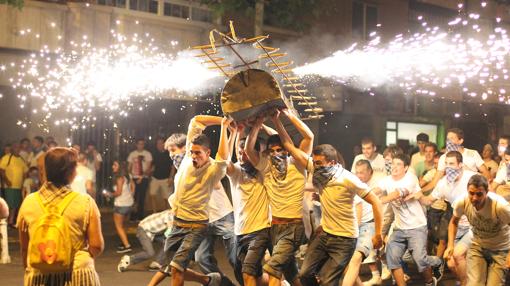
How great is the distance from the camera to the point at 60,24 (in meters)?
16.9

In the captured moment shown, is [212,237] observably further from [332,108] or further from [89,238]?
[332,108]

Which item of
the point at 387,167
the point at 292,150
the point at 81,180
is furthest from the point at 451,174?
the point at 81,180

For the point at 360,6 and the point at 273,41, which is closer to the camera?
the point at 273,41

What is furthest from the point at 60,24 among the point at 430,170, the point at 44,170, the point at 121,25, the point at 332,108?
the point at 44,170

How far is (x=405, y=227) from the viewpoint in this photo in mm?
9227

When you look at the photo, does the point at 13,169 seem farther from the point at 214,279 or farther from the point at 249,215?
the point at 249,215

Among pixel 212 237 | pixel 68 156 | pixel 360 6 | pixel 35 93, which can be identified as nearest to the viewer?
pixel 68 156

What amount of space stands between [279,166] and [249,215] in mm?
598

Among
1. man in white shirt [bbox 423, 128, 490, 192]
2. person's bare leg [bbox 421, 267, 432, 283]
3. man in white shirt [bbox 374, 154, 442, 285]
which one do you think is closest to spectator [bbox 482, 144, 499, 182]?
man in white shirt [bbox 423, 128, 490, 192]

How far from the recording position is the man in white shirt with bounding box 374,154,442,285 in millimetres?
9055

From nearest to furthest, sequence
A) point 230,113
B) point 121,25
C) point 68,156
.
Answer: point 68,156
point 230,113
point 121,25

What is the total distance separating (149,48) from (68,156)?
43.3 ft

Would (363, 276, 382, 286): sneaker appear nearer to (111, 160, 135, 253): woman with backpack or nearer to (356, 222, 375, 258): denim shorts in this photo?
(356, 222, 375, 258): denim shorts

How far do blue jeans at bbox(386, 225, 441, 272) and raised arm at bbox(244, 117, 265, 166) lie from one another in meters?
2.59
